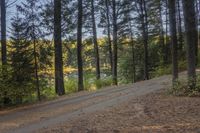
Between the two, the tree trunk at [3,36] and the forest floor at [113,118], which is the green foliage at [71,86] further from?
the forest floor at [113,118]

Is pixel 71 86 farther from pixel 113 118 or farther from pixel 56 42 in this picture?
pixel 113 118

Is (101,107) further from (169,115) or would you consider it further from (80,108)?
(169,115)

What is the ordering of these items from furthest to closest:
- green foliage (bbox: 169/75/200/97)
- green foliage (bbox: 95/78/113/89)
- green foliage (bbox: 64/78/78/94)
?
green foliage (bbox: 95/78/113/89)
green foliage (bbox: 64/78/78/94)
green foliage (bbox: 169/75/200/97)

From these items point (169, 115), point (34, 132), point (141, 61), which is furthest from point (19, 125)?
point (141, 61)

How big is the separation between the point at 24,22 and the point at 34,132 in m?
10.7

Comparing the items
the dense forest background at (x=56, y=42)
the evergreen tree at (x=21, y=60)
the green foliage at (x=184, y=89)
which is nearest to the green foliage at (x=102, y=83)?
the dense forest background at (x=56, y=42)

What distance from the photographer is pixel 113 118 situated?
11.6m

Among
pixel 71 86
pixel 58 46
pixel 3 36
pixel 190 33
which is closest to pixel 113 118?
pixel 190 33

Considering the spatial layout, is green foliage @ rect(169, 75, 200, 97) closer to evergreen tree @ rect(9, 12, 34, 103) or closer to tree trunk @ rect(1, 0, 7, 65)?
evergreen tree @ rect(9, 12, 34, 103)

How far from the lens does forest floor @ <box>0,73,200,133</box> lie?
986cm

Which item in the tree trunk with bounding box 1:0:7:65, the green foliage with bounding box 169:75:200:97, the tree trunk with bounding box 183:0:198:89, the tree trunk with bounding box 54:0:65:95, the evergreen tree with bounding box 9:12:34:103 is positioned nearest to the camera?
the green foliage with bounding box 169:75:200:97

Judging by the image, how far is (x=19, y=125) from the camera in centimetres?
1186

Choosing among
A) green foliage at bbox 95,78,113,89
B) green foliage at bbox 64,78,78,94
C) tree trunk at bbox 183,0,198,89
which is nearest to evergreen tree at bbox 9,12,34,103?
tree trunk at bbox 183,0,198,89

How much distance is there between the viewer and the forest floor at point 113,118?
9.86 metres
